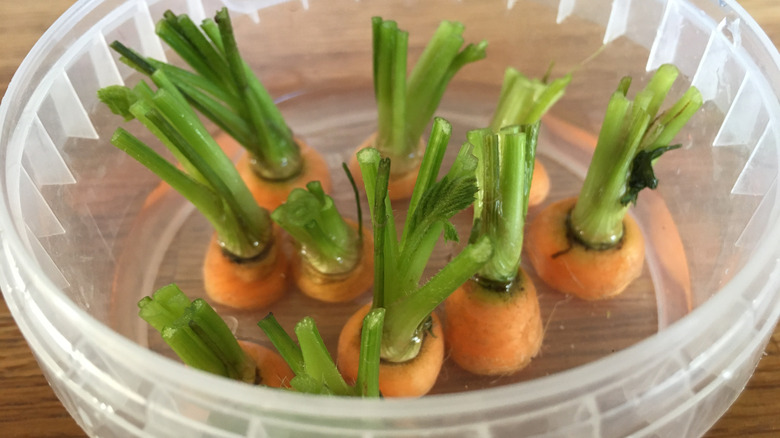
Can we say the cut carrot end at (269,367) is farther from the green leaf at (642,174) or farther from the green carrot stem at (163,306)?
the green leaf at (642,174)

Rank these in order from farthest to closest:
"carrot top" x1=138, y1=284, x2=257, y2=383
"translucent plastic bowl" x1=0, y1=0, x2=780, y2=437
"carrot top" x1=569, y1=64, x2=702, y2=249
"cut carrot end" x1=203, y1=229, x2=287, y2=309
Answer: "cut carrot end" x1=203, y1=229, x2=287, y2=309 < "carrot top" x1=569, y1=64, x2=702, y2=249 < "carrot top" x1=138, y1=284, x2=257, y2=383 < "translucent plastic bowl" x1=0, y1=0, x2=780, y2=437

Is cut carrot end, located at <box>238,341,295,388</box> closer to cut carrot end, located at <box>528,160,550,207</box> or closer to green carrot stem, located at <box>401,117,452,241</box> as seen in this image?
green carrot stem, located at <box>401,117,452,241</box>

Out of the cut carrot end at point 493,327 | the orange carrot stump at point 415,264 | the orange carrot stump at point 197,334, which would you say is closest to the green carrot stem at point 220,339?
the orange carrot stump at point 197,334

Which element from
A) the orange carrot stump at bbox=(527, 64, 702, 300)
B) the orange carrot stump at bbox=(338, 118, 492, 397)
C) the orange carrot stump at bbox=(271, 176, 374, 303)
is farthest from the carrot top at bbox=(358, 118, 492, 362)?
the orange carrot stump at bbox=(527, 64, 702, 300)

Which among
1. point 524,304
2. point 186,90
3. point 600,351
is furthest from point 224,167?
point 600,351

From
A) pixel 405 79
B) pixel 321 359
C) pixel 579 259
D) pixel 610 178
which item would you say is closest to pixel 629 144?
pixel 610 178

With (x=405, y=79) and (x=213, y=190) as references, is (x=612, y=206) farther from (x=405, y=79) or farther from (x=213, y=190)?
(x=213, y=190)
